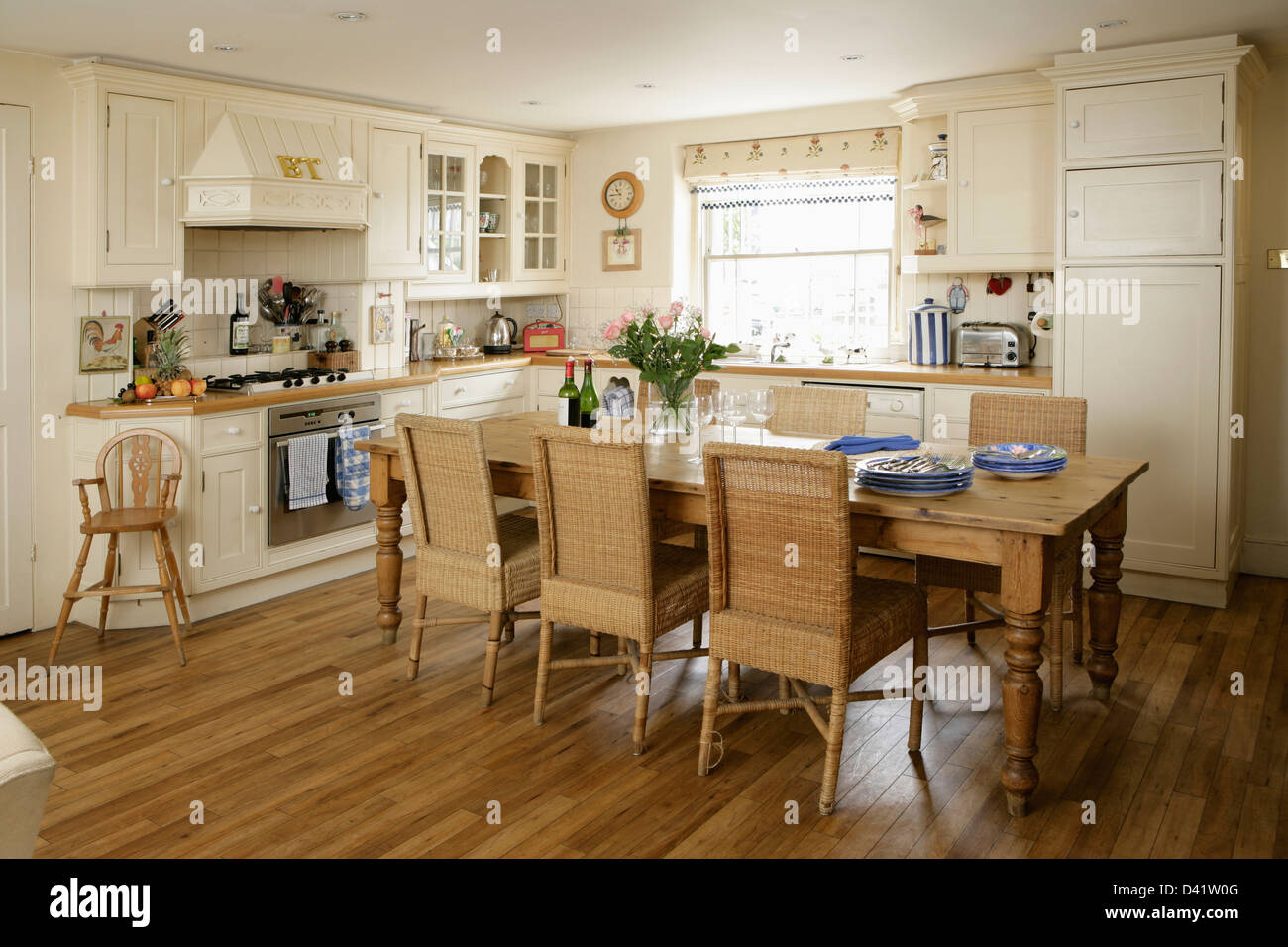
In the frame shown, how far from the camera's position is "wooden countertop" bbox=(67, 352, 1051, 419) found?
4.62 meters

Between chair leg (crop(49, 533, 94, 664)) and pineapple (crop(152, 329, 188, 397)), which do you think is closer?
chair leg (crop(49, 533, 94, 664))

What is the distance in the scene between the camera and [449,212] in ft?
21.1

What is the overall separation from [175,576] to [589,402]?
1763mm

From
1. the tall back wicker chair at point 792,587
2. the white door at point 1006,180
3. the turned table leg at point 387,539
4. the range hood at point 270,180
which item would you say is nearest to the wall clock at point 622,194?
the range hood at point 270,180

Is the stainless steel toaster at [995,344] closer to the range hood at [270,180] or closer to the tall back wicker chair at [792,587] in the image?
the tall back wicker chair at [792,587]

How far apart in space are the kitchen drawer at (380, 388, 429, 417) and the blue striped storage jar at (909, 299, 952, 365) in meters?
2.58

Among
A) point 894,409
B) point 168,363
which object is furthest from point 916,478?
point 168,363

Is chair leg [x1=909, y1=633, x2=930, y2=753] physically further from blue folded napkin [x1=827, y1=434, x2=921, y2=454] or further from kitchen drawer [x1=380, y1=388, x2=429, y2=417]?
kitchen drawer [x1=380, y1=388, x2=429, y2=417]

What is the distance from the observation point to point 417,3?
3916mm

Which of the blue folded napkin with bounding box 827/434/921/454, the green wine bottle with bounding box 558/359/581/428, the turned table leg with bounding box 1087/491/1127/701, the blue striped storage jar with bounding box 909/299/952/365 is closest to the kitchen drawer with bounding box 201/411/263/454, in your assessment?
the green wine bottle with bounding box 558/359/581/428

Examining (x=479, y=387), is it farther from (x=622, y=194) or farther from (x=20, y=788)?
(x=20, y=788)
